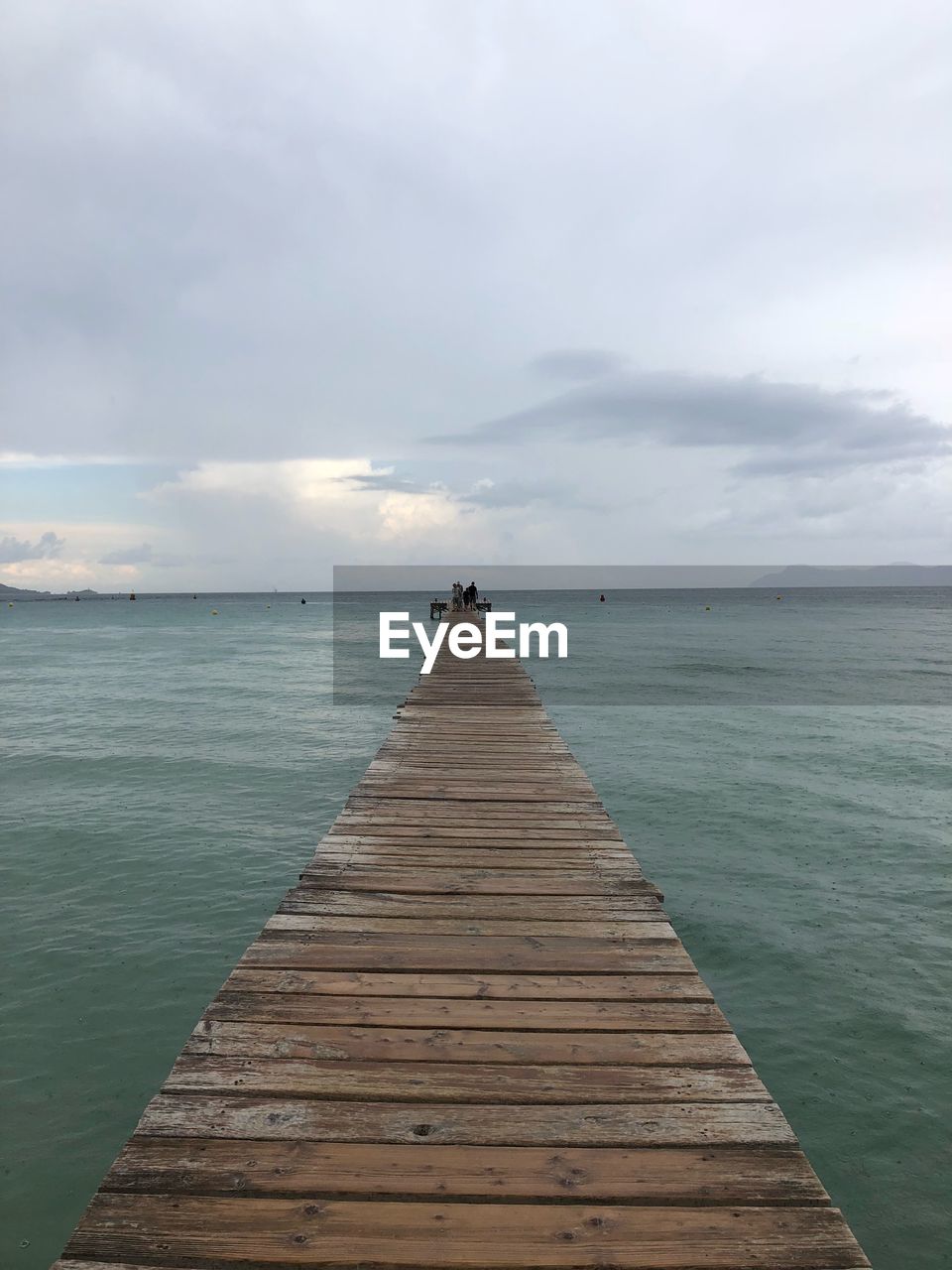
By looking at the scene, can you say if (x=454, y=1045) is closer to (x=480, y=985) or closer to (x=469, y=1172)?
(x=480, y=985)

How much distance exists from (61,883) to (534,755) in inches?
237

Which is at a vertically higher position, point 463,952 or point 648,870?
point 463,952

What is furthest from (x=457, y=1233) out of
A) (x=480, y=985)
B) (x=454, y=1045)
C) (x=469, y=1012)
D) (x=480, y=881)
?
(x=480, y=881)

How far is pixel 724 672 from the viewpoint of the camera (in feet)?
104

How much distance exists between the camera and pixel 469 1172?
252 centimetres

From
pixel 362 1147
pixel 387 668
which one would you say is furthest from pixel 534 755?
pixel 387 668

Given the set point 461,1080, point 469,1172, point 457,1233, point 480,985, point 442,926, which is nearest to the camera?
point 457,1233

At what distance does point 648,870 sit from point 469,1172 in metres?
7.30

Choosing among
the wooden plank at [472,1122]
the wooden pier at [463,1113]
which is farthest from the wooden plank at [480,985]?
the wooden plank at [472,1122]

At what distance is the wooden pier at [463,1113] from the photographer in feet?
7.43

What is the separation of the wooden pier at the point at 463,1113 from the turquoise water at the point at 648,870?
2.30m

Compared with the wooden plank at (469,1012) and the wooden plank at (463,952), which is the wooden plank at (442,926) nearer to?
the wooden plank at (463,952)

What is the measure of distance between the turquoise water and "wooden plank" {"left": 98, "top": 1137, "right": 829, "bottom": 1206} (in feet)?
8.61

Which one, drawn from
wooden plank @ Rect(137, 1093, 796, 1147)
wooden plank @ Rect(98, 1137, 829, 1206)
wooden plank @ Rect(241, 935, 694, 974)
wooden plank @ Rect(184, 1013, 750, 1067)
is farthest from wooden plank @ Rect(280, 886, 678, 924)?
wooden plank @ Rect(98, 1137, 829, 1206)
